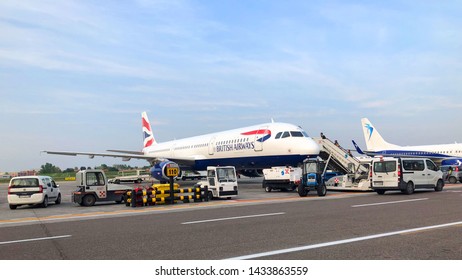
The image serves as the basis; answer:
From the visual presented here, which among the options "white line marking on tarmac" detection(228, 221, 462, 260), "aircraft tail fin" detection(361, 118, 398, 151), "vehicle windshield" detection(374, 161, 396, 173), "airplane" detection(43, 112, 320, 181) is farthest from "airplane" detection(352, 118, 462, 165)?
"white line marking on tarmac" detection(228, 221, 462, 260)

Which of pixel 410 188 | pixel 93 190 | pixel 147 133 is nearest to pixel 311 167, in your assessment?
pixel 410 188

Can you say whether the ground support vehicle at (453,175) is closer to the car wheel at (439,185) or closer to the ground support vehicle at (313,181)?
the car wheel at (439,185)

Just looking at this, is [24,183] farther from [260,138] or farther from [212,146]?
[212,146]

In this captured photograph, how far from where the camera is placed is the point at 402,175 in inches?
861

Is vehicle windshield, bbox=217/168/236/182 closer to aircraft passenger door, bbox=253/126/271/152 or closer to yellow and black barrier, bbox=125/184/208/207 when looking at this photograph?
yellow and black barrier, bbox=125/184/208/207

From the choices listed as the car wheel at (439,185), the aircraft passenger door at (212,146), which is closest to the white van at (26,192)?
the aircraft passenger door at (212,146)

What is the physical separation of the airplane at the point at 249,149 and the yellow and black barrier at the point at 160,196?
8.70 meters

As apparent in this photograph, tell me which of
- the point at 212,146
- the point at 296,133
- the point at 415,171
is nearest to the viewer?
the point at 415,171

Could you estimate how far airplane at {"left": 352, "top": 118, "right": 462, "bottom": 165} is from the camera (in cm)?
5347

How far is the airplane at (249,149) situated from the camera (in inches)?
1096

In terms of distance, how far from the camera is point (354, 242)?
847 centimetres

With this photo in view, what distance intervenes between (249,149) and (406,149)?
38.0 metres

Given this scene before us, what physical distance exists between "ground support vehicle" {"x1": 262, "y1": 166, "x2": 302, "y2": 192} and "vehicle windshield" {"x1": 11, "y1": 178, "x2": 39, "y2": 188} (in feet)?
43.5
